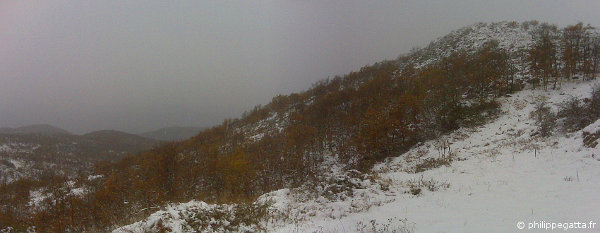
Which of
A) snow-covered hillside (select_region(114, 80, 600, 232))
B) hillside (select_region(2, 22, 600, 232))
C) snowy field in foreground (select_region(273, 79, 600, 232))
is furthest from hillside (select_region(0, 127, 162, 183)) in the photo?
snowy field in foreground (select_region(273, 79, 600, 232))

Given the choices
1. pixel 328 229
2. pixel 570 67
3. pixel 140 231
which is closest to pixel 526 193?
pixel 328 229

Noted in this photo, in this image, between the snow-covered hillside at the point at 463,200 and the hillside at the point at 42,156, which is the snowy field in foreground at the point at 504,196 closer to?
the snow-covered hillside at the point at 463,200

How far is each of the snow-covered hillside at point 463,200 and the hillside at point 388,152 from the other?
3.6 inches

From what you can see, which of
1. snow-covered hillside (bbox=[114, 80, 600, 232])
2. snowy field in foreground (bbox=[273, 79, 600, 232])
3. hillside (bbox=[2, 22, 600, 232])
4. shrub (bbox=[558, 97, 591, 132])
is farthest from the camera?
shrub (bbox=[558, 97, 591, 132])

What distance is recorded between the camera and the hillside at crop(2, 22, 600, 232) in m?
10.5

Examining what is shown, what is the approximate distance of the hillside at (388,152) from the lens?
10.5 metres

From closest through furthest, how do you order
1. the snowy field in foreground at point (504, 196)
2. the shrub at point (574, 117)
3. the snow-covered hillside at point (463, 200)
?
the snowy field in foreground at point (504, 196), the snow-covered hillside at point (463, 200), the shrub at point (574, 117)

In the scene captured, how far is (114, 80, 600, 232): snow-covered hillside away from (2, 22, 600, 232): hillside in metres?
0.09

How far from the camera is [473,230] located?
22.3 feet

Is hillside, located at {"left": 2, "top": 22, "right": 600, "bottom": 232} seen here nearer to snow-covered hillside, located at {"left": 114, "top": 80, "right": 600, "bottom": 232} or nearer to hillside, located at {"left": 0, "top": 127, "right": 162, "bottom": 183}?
snow-covered hillside, located at {"left": 114, "top": 80, "right": 600, "bottom": 232}

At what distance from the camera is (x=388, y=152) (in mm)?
39500

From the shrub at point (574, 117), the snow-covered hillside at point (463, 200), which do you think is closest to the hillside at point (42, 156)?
the snow-covered hillside at point (463, 200)

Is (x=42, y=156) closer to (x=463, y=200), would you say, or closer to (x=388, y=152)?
(x=388, y=152)

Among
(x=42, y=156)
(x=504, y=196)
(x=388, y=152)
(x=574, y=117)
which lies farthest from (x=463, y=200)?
(x=42, y=156)
